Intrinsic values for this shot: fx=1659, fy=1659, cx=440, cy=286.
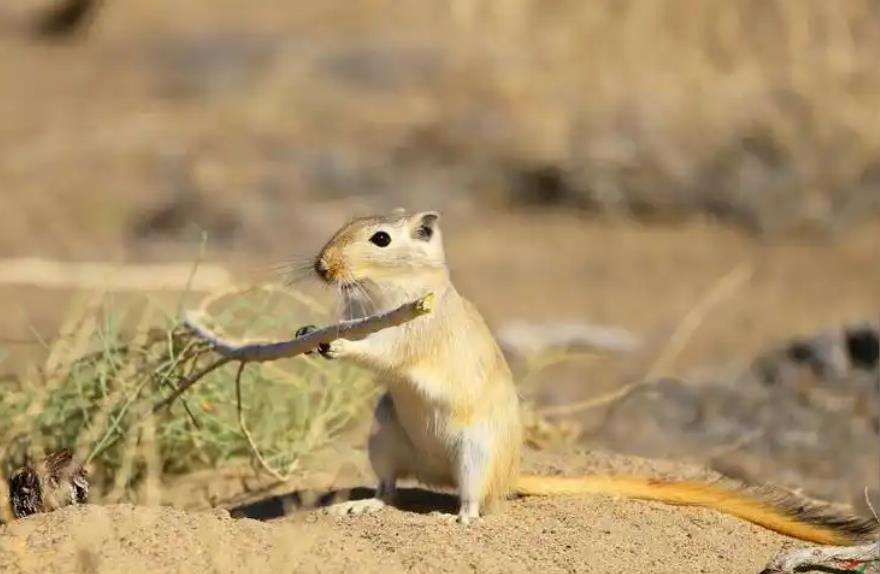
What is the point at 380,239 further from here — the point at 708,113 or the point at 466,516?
the point at 708,113

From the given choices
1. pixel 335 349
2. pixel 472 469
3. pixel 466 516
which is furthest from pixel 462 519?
pixel 335 349

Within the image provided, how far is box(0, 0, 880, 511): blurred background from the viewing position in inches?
425

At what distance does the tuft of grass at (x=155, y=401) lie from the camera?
5391 mm

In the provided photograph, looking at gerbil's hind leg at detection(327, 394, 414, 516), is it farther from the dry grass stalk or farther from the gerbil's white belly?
the dry grass stalk

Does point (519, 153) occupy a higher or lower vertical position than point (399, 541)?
higher

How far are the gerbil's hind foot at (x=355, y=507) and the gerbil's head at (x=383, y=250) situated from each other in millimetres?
701

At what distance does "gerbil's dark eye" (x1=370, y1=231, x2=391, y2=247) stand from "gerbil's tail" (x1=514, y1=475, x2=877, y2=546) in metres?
0.85

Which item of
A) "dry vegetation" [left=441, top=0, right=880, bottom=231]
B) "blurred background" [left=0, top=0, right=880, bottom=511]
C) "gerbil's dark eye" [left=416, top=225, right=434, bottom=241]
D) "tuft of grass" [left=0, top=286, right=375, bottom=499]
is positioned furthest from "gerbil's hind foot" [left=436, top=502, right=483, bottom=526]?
"dry vegetation" [left=441, top=0, right=880, bottom=231]

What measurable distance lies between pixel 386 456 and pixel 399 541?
0.72 m

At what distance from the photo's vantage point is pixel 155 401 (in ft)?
18.0

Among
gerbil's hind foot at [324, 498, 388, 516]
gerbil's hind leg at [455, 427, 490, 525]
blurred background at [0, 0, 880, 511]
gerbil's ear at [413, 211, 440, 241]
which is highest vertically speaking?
blurred background at [0, 0, 880, 511]

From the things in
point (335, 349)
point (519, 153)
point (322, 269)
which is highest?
point (519, 153)

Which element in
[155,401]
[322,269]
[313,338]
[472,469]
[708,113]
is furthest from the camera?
[708,113]

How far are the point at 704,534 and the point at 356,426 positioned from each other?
1.90 metres
